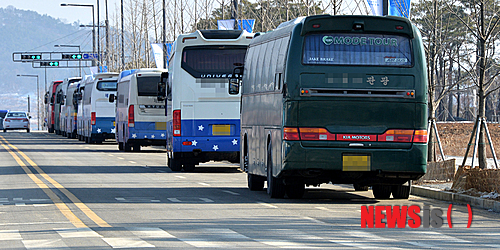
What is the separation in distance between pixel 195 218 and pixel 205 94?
33.5 feet

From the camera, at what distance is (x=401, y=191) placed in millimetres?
15211

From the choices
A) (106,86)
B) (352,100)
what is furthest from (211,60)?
(106,86)

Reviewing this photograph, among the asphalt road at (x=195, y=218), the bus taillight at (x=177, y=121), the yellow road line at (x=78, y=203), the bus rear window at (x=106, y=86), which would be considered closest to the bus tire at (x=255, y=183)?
the asphalt road at (x=195, y=218)

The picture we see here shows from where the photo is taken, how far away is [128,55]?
216ft

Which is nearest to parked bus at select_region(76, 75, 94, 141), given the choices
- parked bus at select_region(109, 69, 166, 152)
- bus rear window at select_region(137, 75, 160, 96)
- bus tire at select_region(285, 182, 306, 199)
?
parked bus at select_region(109, 69, 166, 152)

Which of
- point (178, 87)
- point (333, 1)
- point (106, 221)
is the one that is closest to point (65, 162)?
point (178, 87)

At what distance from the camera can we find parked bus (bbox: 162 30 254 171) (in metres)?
22.1

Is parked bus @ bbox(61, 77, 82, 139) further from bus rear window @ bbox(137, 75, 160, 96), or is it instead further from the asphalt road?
the asphalt road

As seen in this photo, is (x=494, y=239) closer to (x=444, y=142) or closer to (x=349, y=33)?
(x=349, y=33)

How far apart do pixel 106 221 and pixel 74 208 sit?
191cm

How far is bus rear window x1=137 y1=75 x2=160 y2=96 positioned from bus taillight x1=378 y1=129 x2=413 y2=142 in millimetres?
19298

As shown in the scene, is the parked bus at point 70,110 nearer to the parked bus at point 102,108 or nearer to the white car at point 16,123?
the parked bus at point 102,108

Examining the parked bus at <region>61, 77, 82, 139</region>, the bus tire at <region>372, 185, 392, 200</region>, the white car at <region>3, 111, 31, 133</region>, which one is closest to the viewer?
the bus tire at <region>372, 185, 392, 200</region>

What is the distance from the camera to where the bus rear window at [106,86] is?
44.1m
